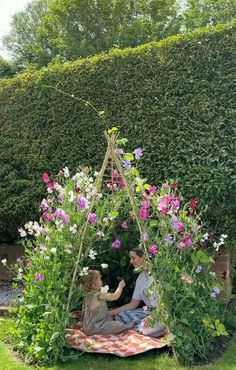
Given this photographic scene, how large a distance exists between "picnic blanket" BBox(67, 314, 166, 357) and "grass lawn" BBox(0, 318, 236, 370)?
0.22ft

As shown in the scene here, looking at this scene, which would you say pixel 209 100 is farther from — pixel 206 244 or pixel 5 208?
pixel 5 208

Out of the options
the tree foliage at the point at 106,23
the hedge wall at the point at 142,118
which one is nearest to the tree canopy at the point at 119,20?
the tree foliage at the point at 106,23

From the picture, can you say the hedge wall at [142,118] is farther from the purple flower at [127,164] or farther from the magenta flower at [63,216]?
the magenta flower at [63,216]

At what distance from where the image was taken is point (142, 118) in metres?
6.06

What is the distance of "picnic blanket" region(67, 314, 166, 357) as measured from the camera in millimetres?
4289

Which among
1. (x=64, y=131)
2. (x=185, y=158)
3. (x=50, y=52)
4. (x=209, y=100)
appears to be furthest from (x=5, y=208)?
(x=50, y=52)

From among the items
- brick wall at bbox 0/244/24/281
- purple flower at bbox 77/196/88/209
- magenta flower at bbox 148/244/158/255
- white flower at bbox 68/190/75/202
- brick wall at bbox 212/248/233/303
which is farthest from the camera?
brick wall at bbox 0/244/24/281

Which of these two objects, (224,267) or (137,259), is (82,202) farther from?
(224,267)

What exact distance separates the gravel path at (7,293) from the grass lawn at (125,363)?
2.12 metres

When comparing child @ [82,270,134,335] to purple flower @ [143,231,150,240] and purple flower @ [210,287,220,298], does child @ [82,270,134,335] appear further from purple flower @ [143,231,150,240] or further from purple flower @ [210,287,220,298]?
purple flower @ [210,287,220,298]

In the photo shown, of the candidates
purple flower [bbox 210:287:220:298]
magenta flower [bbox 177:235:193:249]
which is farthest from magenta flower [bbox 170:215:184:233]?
purple flower [bbox 210:287:220:298]

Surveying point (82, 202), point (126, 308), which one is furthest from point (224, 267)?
point (82, 202)

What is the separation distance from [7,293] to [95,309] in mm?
2828

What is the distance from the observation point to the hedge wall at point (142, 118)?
5508mm
